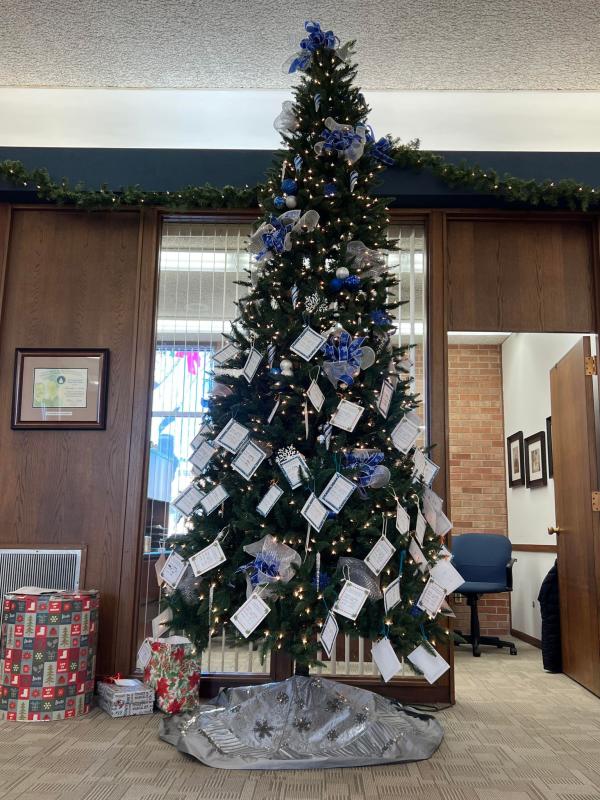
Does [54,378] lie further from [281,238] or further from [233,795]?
[233,795]

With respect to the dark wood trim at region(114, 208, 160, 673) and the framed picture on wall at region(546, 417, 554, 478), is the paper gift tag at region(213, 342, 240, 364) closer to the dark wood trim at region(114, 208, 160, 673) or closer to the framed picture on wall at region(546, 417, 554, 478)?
the dark wood trim at region(114, 208, 160, 673)

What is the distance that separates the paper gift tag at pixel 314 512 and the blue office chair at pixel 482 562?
3.18m

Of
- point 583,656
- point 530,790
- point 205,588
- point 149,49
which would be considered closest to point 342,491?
point 205,588

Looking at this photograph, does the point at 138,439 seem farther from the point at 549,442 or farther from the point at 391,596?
the point at 549,442

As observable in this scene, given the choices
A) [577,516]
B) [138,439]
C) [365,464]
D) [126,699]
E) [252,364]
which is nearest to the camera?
[365,464]

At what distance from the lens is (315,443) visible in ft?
8.95

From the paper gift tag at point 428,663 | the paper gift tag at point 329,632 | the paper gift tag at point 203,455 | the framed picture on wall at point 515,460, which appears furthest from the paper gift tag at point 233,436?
the framed picture on wall at point 515,460

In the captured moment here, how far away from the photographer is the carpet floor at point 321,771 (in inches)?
87.8

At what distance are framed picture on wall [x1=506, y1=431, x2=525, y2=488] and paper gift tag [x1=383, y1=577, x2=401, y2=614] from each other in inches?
151

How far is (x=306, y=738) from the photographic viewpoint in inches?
101

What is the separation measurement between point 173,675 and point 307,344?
164cm

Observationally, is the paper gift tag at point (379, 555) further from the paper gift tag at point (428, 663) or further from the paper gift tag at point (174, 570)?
the paper gift tag at point (174, 570)


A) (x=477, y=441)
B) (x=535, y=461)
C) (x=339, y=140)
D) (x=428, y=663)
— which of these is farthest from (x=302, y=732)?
(x=477, y=441)

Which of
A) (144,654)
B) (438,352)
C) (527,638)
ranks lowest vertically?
(527,638)
